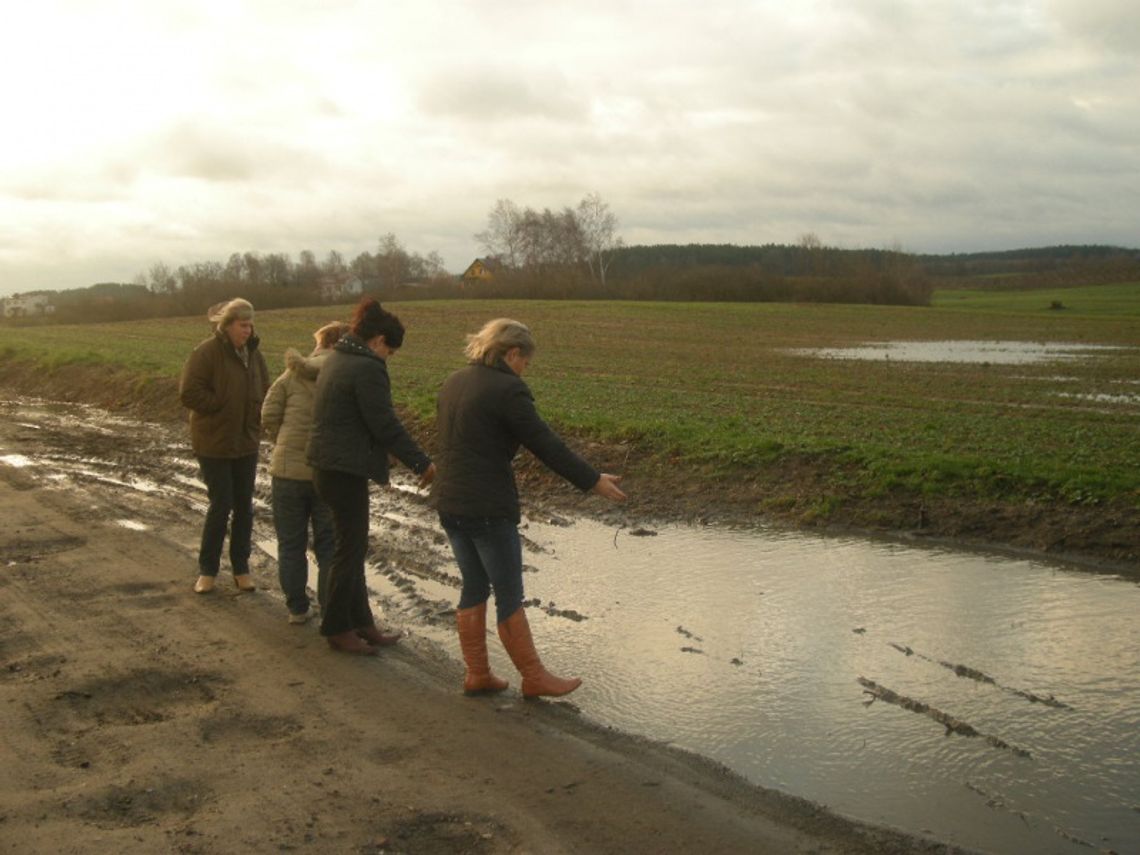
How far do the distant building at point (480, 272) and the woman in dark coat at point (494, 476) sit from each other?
80766mm

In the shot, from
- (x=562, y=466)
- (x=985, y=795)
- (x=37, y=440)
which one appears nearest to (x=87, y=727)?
(x=562, y=466)

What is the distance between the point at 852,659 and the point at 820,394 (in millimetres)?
15329

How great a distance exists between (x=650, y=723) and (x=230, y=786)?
2.07m

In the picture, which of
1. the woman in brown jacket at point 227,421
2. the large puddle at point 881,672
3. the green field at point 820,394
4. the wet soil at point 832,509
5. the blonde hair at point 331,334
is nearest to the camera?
the large puddle at point 881,672

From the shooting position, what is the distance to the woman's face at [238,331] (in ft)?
27.1

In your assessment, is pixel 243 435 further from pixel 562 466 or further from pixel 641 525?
pixel 641 525

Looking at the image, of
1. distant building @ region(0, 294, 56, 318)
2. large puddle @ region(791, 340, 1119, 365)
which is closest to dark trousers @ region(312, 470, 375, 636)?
large puddle @ region(791, 340, 1119, 365)

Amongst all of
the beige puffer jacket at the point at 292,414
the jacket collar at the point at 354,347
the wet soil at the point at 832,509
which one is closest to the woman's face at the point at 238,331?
the beige puffer jacket at the point at 292,414

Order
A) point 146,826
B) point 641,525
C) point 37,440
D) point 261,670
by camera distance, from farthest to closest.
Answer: point 37,440 → point 641,525 → point 261,670 → point 146,826

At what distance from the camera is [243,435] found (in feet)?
27.5

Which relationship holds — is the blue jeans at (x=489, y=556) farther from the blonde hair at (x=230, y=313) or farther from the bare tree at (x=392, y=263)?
the bare tree at (x=392, y=263)

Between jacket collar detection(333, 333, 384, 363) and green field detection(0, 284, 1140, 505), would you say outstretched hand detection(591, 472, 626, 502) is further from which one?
green field detection(0, 284, 1140, 505)

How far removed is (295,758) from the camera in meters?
5.33

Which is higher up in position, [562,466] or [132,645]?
[562,466]
